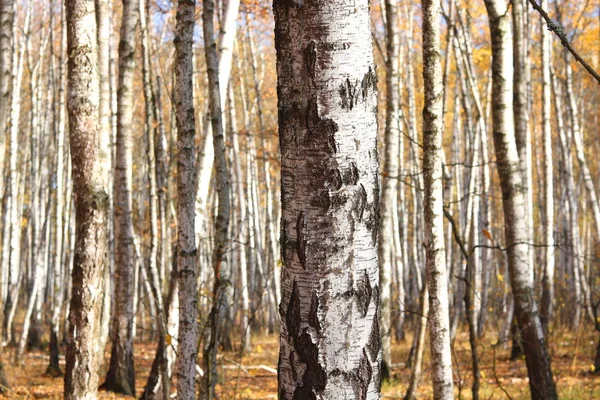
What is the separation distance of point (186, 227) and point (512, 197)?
114 inches

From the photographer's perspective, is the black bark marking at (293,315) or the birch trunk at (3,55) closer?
the black bark marking at (293,315)

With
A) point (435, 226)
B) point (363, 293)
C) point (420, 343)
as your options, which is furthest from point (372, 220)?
point (420, 343)

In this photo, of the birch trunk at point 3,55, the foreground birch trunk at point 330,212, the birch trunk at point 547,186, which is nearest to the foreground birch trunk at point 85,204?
the foreground birch trunk at point 330,212

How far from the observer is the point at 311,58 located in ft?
4.44

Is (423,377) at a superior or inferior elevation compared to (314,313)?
inferior

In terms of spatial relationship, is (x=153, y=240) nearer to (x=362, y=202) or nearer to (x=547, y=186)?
(x=547, y=186)

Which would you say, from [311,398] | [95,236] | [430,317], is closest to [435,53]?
[430,317]

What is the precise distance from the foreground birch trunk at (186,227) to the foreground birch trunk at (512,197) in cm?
267

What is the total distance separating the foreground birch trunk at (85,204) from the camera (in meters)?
3.96

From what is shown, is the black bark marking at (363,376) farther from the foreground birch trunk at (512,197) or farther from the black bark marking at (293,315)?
the foreground birch trunk at (512,197)

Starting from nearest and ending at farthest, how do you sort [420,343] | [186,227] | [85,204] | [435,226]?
1. [85,204]
2. [435,226]
3. [186,227]
4. [420,343]

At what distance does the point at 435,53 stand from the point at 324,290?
10.6 feet

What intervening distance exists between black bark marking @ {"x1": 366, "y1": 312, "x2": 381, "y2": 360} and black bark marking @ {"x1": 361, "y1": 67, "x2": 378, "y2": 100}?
1.48 feet

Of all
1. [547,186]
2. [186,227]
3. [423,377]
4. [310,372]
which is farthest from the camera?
[547,186]
